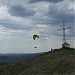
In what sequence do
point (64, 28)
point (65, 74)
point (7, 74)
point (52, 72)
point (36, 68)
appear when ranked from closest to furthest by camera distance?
point (65, 74), point (52, 72), point (36, 68), point (7, 74), point (64, 28)

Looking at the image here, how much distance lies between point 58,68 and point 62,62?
3.45 metres

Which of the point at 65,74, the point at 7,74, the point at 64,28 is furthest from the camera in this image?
the point at 64,28

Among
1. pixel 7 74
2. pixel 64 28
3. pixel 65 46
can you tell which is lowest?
pixel 7 74

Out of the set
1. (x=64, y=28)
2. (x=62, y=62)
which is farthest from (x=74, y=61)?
(x=64, y=28)

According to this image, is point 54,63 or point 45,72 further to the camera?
point 54,63

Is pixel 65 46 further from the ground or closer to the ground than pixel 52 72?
further from the ground

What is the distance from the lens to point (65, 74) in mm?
43875

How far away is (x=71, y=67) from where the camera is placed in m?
48.5

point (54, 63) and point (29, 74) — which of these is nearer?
point (29, 74)

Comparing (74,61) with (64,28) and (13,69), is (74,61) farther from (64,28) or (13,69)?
(64,28)

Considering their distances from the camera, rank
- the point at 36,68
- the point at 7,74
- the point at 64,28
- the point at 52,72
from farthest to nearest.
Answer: the point at 64,28
the point at 7,74
the point at 36,68
the point at 52,72

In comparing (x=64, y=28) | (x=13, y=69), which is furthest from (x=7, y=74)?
(x=64, y=28)

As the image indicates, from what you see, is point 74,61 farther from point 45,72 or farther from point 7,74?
point 7,74

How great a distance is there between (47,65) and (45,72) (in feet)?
15.6
